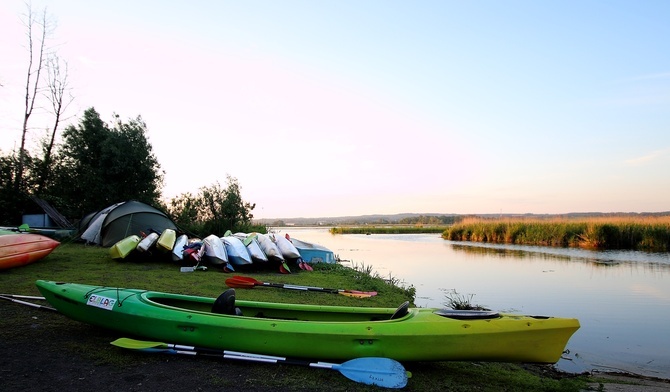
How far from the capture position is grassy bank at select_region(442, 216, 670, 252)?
18.6 meters

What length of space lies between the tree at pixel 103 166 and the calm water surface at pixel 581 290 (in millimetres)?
10164

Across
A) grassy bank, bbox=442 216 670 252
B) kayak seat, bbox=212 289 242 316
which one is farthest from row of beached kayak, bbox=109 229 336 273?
grassy bank, bbox=442 216 670 252

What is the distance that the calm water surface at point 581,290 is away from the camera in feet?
19.2

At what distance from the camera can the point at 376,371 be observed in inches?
150

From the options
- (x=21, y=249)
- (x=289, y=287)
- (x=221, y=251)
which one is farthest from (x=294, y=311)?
(x=21, y=249)

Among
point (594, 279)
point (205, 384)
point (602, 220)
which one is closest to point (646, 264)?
point (594, 279)

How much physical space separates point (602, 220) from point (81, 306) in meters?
22.9

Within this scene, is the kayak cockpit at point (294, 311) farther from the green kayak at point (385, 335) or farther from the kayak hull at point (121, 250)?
the kayak hull at point (121, 250)

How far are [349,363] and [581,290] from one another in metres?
8.44

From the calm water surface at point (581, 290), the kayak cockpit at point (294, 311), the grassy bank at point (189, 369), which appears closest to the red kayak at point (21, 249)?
the grassy bank at point (189, 369)

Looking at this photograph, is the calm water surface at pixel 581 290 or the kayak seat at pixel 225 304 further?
the calm water surface at pixel 581 290

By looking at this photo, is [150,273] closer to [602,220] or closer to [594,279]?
[594,279]

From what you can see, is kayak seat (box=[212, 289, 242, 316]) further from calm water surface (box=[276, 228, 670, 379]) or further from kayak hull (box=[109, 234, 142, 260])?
kayak hull (box=[109, 234, 142, 260])

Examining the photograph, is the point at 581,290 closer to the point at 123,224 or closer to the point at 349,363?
the point at 349,363
